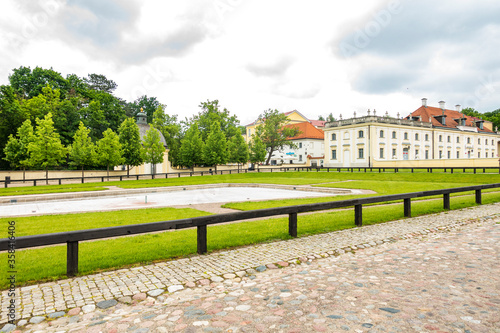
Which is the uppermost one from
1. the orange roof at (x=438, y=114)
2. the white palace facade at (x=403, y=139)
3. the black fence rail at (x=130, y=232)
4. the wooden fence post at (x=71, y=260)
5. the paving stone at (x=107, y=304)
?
the orange roof at (x=438, y=114)

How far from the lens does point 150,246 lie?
6.85m

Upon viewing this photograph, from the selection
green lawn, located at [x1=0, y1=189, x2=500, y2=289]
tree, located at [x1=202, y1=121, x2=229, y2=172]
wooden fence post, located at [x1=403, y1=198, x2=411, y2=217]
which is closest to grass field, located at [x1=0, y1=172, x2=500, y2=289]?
green lawn, located at [x1=0, y1=189, x2=500, y2=289]

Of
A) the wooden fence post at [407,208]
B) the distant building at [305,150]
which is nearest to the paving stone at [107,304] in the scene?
the wooden fence post at [407,208]

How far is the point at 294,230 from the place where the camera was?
7.73m

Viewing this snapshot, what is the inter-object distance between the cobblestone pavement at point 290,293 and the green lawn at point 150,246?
0.46 m

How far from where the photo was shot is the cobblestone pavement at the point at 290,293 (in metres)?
3.41

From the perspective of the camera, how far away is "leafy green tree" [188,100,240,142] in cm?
6066

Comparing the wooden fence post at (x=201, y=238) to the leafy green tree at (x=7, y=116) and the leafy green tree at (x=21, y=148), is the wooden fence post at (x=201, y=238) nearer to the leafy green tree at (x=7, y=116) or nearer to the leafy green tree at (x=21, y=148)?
Result: the leafy green tree at (x=21, y=148)

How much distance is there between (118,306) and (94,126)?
54496 mm

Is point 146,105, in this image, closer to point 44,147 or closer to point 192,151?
point 192,151

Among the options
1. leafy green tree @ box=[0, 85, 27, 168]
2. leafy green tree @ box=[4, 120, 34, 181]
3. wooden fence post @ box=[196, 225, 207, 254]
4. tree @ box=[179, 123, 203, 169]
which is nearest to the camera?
wooden fence post @ box=[196, 225, 207, 254]

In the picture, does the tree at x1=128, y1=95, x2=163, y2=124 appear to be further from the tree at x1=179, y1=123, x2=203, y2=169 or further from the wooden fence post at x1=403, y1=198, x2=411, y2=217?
the wooden fence post at x1=403, y1=198, x2=411, y2=217

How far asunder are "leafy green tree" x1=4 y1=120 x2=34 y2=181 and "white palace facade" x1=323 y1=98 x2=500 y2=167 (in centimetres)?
4940

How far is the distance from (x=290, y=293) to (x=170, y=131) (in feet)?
206
